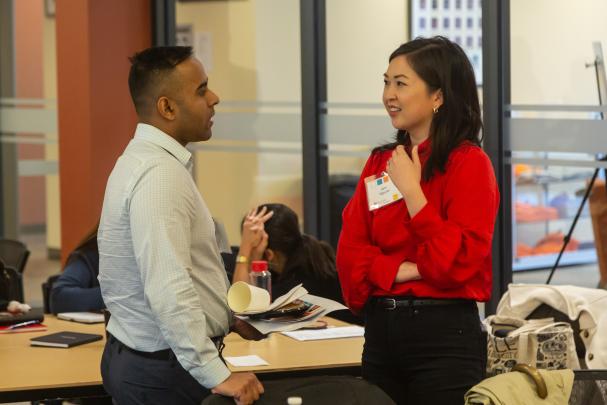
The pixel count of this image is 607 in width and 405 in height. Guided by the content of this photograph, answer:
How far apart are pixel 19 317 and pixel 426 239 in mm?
2271

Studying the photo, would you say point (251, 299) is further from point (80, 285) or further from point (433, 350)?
point (80, 285)

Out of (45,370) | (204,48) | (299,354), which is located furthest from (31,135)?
(299,354)

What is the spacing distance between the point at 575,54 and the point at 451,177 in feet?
8.72

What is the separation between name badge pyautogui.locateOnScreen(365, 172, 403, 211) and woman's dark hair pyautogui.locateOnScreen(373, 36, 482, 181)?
10 cm

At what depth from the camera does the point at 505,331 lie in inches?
157

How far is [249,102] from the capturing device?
6.80m

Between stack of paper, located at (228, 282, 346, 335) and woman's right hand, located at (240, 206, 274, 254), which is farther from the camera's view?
woman's right hand, located at (240, 206, 274, 254)

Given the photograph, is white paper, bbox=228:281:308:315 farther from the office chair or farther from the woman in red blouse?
the office chair

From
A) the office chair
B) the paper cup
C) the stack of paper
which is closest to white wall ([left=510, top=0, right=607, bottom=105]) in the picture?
the stack of paper

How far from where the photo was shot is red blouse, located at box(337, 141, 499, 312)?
8.24 feet

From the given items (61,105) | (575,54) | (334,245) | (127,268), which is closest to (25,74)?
(61,105)

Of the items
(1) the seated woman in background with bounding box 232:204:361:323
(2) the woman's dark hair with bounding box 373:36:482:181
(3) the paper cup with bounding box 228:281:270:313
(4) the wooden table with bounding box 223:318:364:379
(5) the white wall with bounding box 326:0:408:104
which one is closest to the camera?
(2) the woman's dark hair with bounding box 373:36:482:181

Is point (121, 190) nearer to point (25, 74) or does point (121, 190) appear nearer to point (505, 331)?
point (505, 331)

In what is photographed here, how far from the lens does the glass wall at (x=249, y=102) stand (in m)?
6.52
